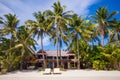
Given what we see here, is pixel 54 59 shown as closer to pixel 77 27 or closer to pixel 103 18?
pixel 77 27

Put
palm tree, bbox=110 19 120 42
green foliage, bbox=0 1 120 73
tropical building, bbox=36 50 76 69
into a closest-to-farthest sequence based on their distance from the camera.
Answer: green foliage, bbox=0 1 120 73, palm tree, bbox=110 19 120 42, tropical building, bbox=36 50 76 69

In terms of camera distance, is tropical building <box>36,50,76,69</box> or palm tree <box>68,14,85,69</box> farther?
tropical building <box>36,50,76,69</box>

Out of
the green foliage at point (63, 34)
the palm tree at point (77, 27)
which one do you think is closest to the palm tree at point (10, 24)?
the green foliage at point (63, 34)

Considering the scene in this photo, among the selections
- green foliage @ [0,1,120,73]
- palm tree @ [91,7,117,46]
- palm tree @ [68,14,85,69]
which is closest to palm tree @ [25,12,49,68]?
green foliage @ [0,1,120,73]

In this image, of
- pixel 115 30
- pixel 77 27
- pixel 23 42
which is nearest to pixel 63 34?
pixel 77 27

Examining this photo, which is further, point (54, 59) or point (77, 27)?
point (54, 59)

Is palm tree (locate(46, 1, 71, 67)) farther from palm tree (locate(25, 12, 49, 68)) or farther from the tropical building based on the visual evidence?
the tropical building

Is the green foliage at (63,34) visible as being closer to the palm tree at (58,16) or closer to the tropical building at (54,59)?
the palm tree at (58,16)

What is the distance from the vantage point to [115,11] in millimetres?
35094

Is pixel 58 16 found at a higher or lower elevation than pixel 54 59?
higher

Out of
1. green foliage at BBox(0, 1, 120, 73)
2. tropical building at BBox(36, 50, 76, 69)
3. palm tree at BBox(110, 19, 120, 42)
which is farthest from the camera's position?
tropical building at BBox(36, 50, 76, 69)

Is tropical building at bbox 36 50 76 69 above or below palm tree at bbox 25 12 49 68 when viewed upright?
below

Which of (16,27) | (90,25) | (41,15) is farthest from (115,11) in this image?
(16,27)

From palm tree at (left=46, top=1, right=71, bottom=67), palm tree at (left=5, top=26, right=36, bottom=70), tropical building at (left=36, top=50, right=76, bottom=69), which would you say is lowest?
tropical building at (left=36, top=50, right=76, bottom=69)
